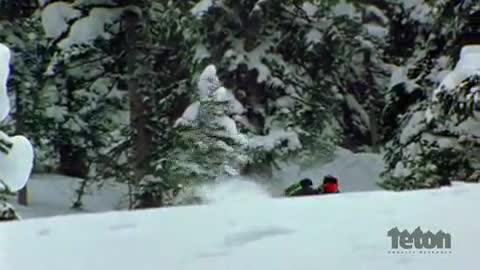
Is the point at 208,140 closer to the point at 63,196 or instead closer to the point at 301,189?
the point at 301,189

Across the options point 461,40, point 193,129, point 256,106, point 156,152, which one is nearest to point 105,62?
point 156,152

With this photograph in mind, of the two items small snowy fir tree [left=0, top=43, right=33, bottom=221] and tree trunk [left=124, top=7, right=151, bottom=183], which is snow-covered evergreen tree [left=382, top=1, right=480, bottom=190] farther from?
small snowy fir tree [left=0, top=43, right=33, bottom=221]

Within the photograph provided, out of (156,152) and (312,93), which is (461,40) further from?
(156,152)

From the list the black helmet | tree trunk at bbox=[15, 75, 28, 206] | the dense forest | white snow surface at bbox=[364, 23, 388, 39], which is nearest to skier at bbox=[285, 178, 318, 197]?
the black helmet

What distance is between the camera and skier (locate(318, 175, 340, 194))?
6435mm

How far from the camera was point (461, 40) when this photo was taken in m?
8.26

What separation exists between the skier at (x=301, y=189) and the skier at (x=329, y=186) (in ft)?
0.30

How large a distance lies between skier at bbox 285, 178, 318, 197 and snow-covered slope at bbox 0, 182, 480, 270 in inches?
103

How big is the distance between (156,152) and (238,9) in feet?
6.35

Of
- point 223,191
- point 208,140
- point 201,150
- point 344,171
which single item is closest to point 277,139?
point 344,171

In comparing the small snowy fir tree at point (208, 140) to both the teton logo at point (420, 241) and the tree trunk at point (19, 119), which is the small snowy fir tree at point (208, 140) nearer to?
the tree trunk at point (19, 119)

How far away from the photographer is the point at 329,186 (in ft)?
22.2

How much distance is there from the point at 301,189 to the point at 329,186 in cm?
52

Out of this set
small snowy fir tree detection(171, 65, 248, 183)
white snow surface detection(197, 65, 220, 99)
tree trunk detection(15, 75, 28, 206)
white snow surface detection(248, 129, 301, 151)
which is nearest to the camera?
small snowy fir tree detection(171, 65, 248, 183)
